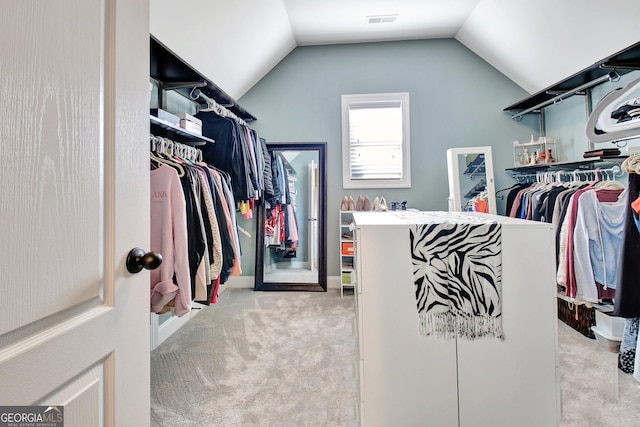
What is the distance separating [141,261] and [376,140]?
328 centimetres

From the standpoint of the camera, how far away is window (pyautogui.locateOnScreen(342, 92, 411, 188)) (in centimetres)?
357

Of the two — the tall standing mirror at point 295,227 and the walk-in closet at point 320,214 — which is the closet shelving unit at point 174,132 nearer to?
the walk-in closet at point 320,214

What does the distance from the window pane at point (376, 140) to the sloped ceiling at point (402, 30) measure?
0.83 m

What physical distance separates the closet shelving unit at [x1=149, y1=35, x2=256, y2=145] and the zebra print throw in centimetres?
171

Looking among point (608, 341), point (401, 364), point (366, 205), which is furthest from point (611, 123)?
point (366, 205)

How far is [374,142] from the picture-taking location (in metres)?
3.62

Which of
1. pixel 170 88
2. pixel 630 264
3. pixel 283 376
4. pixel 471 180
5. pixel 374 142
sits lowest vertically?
pixel 283 376

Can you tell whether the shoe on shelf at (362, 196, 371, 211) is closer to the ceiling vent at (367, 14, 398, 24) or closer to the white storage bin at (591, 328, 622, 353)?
the ceiling vent at (367, 14, 398, 24)

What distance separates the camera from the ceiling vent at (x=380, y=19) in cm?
303

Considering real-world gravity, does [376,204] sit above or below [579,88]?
below

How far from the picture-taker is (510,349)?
1156 mm

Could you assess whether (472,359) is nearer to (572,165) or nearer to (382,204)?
(382,204)

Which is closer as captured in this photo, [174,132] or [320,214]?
[174,132]

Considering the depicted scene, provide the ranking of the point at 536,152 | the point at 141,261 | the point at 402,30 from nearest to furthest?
the point at 141,261, the point at 536,152, the point at 402,30
